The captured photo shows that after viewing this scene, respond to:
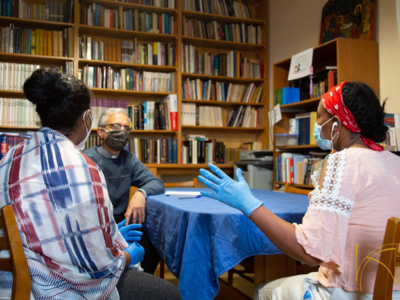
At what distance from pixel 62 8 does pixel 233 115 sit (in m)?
2.26

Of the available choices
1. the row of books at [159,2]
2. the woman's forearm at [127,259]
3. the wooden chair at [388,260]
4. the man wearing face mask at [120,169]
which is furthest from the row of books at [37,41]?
the wooden chair at [388,260]

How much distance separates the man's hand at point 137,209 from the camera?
199cm

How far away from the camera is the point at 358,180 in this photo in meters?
1.01

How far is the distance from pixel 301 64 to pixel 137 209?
2.25 meters

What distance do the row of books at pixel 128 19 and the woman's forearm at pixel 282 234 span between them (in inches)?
138

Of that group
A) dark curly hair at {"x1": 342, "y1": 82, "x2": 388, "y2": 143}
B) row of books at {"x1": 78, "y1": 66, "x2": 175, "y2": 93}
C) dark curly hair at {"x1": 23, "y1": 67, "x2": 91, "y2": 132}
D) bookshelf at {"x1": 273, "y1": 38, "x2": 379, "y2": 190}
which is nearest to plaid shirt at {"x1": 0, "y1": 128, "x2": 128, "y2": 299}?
dark curly hair at {"x1": 23, "y1": 67, "x2": 91, "y2": 132}

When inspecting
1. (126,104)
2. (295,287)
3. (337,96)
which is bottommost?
(295,287)

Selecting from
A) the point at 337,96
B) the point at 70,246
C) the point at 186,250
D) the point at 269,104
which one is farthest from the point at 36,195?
the point at 269,104

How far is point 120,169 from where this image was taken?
239 centimetres

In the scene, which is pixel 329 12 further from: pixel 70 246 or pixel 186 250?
pixel 70 246

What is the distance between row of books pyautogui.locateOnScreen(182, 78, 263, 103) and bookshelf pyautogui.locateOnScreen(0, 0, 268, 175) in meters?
0.06

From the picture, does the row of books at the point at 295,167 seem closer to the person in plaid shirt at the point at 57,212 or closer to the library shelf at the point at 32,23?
the person in plaid shirt at the point at 57,212

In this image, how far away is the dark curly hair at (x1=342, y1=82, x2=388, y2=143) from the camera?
1137 mm

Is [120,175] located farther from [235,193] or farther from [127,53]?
[127,53]
